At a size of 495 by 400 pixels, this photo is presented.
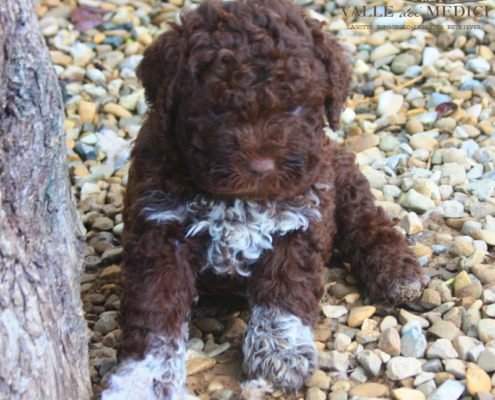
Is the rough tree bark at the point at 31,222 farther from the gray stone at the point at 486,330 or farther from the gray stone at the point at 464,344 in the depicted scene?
the gray stone at the point at 486,330

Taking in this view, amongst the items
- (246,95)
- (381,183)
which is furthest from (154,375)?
(381,183)

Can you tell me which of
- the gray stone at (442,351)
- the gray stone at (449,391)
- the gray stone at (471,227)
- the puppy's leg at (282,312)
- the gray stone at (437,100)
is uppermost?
the puppy's leg at (282,312)

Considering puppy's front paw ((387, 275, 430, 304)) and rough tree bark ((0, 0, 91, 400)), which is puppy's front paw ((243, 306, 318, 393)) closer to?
puppy's front paw ((387, 275, 430, 304))

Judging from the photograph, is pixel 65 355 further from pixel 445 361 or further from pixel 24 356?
pixel 445 361

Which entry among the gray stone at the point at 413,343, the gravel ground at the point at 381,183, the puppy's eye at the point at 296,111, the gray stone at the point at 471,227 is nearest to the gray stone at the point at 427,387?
the gravel ground at the point at 381,183

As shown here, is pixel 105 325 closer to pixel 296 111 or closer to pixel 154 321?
pixel 154 321

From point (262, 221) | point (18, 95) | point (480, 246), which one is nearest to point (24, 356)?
point (18, 95)
